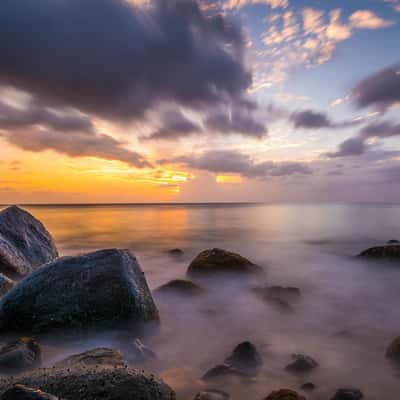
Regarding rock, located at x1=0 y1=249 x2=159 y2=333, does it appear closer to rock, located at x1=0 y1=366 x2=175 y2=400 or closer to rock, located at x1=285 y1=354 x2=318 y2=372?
rock, located at x1=0 y1=366 x2=175 y2=400

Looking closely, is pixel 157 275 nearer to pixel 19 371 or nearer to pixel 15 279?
pixel 15 279

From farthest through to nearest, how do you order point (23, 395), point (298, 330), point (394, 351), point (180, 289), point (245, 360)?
1. point (180, 289)
2. point (298, 330)
3. point (394, 351)
4. point (245, 360)
5. point (23, 395)

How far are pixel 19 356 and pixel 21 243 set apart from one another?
16.3ft

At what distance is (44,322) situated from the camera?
4.38m

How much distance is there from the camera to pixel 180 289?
277 inches

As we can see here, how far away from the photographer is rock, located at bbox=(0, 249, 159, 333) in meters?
4.40

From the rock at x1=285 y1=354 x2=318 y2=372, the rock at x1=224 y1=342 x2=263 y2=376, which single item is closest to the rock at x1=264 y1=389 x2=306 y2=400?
the rock at x1=224 y1=342 x2=263 y2=376

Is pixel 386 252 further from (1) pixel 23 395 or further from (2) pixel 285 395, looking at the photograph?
(1) pixel 23 395

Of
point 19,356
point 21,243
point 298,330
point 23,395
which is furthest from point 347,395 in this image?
point 21,243

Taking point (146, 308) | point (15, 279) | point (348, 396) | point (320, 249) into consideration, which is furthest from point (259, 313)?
point (320, 249)

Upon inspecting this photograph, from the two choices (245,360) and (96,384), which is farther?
(245,360)

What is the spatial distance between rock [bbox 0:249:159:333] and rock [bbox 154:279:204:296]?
6.64 ft

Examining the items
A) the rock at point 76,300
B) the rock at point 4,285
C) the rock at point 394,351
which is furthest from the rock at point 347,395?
the rock at point 4,285

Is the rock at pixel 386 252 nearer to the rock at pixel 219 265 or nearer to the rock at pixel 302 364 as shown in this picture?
the rock at pixel 219 265
